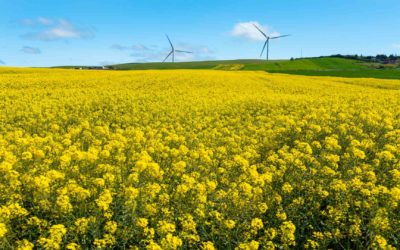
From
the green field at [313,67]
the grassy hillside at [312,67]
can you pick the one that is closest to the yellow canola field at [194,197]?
the grassy hillside at [312,67]

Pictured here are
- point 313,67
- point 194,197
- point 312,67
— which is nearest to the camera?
point 194,197

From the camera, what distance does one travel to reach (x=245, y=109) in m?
18.6

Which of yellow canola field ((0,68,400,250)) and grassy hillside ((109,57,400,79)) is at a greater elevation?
grassy hillside ((109,57,400,79))

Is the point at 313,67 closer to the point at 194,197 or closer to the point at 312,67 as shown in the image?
the point at 312,67

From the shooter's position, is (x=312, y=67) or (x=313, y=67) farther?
(x=313, y=67)

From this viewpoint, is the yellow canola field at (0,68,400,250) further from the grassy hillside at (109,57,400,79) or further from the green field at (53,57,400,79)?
the green field at (53,57,400,79)

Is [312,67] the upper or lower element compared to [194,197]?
upper

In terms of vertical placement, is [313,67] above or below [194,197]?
above

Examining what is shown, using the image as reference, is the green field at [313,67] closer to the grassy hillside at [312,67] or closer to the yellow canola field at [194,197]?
the grassy hillside at [312,67]

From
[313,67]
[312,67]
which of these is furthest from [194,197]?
[313,67]

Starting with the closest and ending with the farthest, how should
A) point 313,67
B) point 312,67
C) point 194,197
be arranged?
point 194,197 → point 312,67 → point 313,67

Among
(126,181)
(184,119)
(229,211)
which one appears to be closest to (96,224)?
(126,181)

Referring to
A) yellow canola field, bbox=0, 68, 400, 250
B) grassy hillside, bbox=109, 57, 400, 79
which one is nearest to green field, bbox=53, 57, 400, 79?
grassy hillside, bbox=109, 57, 400, 79

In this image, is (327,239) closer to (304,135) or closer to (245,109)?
(304,135)
